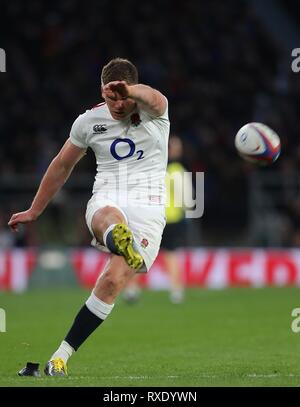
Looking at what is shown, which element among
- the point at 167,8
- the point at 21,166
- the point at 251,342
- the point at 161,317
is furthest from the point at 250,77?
the point at 251,342

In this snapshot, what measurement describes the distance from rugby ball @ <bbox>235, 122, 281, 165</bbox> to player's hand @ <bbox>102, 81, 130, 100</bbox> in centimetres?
113

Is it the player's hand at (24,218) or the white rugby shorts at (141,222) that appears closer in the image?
the white rugby shorts at (141,222)

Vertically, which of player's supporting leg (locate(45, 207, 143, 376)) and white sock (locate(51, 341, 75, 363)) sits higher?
player's supporting leg (locate(45, 207, 143, 376))

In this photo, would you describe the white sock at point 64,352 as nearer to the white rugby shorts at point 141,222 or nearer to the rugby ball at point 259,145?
the white rugby shorts at point 141,222

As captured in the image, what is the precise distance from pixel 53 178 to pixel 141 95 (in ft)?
3.41

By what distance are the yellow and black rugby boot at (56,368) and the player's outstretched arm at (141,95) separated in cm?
188

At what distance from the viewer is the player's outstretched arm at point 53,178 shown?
7.42 meters

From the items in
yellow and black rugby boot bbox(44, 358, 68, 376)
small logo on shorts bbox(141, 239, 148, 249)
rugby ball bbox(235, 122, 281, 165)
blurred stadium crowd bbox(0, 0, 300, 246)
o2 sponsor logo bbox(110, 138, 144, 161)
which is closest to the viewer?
yellow and black rugby boot bbox(44, 358, 68, 376)

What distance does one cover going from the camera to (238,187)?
19812mm

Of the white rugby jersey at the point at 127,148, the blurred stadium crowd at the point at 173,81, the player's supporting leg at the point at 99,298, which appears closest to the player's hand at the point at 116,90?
the white rugby jersey at the point at 127,148

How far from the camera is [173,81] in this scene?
70.0ft

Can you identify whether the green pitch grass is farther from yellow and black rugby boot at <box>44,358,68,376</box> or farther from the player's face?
the player's face

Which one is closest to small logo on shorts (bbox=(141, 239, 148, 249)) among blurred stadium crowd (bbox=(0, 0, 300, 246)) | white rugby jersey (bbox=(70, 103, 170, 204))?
white rugby jersey (bbox=(70, 103, 170, 204))

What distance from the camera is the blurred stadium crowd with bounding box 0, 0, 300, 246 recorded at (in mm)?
20031
